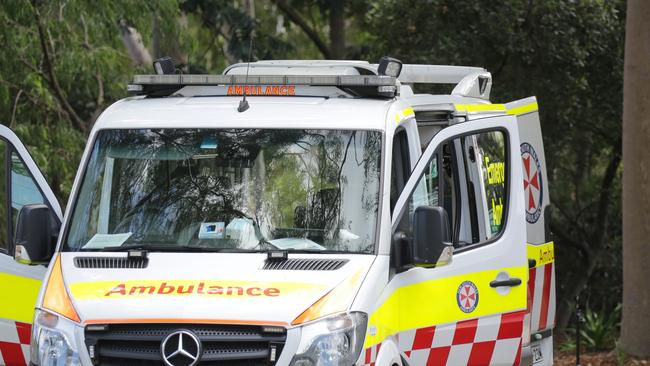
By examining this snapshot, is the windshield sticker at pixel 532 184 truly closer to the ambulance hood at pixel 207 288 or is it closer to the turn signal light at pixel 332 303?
the ambulance hood at pixel 207 288

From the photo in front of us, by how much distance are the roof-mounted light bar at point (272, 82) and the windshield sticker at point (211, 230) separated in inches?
41.5

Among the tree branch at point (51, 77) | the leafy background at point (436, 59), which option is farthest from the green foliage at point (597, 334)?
the tree branch at point (51, 77)

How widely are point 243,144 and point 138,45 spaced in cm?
1385

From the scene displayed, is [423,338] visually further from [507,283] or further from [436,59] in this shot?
[436,59]

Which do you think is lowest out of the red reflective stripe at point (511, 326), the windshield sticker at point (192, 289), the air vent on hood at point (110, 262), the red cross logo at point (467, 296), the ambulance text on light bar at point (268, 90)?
the red reflective stripe at point (511, 326)

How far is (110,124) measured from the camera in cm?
684

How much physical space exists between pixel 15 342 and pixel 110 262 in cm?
131

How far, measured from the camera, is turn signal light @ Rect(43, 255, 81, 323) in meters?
5.96

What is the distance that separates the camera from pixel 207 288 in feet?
19.5

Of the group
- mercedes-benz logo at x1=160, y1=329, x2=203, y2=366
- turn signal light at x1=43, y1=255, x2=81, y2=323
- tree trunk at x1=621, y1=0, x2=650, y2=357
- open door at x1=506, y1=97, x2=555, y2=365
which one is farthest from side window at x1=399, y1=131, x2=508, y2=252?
tree trunk at x1=621, y1=0, x2=650, y2=357

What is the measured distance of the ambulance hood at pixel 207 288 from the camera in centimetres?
577

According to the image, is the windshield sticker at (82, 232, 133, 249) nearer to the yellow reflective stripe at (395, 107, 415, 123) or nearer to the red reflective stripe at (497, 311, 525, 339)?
the yellow reflective stripe at (395, 107, 415, 123)

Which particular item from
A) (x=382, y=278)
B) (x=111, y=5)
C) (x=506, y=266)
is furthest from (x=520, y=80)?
(x=382, y=278)

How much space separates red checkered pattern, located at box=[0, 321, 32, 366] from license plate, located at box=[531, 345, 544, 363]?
11.0 feet
